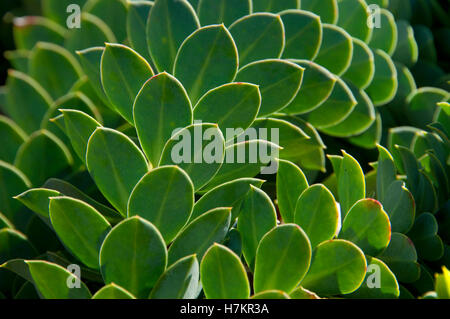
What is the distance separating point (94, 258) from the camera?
532 mm

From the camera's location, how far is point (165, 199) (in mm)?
500

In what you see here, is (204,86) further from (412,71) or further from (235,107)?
(412,71)

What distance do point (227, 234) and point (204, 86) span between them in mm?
170

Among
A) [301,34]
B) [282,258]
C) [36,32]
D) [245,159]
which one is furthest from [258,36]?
[36,32]

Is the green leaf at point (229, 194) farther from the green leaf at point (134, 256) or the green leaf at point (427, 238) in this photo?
the green leaf at point (427, 238)

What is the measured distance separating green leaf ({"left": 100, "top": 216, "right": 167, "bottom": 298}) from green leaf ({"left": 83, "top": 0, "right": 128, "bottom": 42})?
47 cm

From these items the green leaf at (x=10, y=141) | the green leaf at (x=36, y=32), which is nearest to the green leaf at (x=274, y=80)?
the green leaf at (x=10, y=141)

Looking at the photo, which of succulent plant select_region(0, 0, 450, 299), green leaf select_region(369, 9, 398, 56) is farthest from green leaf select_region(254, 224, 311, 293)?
green leaf select_region(369, 9, 398, 56)

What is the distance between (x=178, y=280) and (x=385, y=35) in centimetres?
51

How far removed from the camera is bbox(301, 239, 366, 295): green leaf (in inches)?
19.6

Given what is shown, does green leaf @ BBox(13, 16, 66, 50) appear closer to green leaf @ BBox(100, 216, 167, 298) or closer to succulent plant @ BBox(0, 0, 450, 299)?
succulent plant @ BBox(0, 0, 450, 299)

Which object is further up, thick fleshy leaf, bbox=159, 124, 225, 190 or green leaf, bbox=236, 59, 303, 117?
green leaf, bbox=236, 59, 303, 117

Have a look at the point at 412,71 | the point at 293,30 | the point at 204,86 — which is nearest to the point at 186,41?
the point at 204,86

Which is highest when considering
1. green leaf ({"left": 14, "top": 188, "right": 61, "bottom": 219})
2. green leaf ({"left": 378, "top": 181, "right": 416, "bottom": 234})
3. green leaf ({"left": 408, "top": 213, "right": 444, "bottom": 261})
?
green leaf ({"left": 14, "top": 188, "right": 61, "bottom": 219})
